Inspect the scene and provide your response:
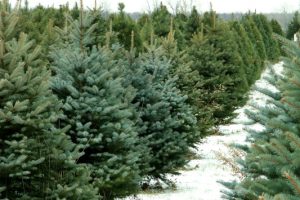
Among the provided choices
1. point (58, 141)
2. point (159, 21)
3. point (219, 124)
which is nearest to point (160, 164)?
point (58, 141)

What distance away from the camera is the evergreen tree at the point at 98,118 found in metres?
7.56

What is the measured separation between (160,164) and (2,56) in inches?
204

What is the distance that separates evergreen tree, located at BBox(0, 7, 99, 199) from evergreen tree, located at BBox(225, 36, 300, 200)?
1.97 metres

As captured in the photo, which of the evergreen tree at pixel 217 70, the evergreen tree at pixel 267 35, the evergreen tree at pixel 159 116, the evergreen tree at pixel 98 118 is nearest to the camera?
the evergreen tree at pixel 98 118

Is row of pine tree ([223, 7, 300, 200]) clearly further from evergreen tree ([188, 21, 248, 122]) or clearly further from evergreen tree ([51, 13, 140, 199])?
evergreen tree ([188, 21, 248, 122])

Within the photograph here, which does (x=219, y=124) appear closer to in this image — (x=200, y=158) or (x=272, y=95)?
(x=200, y=158)

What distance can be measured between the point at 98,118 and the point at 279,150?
4.15m

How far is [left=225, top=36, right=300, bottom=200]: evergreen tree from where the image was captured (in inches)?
148

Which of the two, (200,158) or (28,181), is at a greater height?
(28,181)

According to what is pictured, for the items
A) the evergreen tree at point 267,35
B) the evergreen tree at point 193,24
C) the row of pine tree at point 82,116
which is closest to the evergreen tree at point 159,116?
the row of pine tree at point 82,116

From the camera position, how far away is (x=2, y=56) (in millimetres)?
5969

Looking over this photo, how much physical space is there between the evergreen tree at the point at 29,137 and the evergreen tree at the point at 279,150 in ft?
6.46

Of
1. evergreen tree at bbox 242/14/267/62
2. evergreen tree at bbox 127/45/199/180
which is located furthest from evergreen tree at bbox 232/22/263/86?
evergreen tree at bbox 127/45/199/180

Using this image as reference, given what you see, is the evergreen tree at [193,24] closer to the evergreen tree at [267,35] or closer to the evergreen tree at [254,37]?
the evergreen tree at [254,37]
